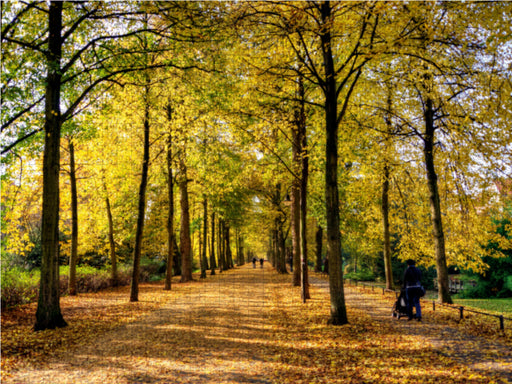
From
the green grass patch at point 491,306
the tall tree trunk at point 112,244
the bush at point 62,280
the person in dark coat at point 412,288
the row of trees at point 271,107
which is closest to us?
the row of trees at point 271,107

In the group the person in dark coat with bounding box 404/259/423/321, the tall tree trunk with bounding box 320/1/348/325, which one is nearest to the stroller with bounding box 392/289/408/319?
the person in dark coat with bounding box 404/259/423/321

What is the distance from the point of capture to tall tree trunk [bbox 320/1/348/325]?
29.6 feet

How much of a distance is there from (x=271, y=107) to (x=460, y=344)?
9.64 meters

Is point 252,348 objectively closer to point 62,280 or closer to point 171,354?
point 171,354

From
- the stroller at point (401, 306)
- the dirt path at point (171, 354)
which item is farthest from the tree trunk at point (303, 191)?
the stroller at point (401, 306)

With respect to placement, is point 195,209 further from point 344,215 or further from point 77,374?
point 77,374

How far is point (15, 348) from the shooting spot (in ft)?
23.4

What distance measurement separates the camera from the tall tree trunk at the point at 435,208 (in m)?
12.3

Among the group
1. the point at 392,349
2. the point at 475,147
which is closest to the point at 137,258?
the point at 392,349

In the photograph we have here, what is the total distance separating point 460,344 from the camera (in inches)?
269

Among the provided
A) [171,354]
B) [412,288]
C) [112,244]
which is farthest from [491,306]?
[112,244]

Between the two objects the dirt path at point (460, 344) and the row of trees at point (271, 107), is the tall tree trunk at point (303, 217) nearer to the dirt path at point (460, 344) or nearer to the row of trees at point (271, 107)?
the row of trees at point (271, 107)

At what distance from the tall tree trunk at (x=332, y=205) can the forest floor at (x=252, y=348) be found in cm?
61

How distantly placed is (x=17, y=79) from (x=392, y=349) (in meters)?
10.5
